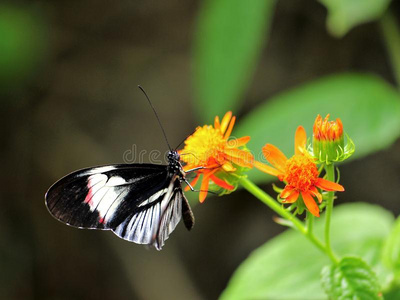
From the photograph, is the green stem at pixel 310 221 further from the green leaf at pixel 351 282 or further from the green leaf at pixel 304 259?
the green leaf at pixel 304 259

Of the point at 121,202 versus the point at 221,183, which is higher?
the point at 121,202

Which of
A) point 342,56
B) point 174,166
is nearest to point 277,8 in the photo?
point 342,56

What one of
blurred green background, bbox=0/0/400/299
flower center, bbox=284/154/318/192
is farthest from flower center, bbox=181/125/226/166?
blurred green background, bbox=0/0/400/299

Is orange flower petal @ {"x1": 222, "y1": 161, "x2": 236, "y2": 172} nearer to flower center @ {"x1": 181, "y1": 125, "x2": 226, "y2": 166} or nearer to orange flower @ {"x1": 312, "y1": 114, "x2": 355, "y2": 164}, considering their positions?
flower center @ {"x1": 181, "y1": 125, "x2": 226, "y2": 166}

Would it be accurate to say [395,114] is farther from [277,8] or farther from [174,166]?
[277,8]

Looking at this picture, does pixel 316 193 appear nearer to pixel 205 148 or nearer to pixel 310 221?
pixel 310 221

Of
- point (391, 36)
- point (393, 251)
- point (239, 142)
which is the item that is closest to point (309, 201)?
point (239, 142)
